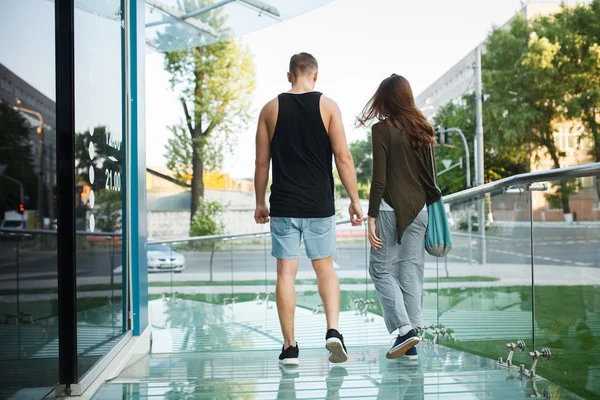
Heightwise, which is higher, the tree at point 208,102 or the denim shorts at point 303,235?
the tree at point 208,102

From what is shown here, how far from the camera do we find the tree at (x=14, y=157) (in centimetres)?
208

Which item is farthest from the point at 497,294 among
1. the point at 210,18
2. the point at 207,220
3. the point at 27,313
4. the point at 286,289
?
the point at 207,220

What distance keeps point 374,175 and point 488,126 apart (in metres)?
28.3

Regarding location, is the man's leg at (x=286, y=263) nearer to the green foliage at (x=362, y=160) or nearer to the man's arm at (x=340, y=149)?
the man's arm at (x=340, y=149)

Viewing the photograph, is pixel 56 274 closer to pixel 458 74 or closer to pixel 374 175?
pixel 374 175

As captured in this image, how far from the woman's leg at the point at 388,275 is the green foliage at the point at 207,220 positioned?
19.7 metres

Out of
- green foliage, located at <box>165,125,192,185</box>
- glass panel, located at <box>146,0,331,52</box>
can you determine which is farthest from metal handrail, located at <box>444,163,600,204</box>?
green foliage, located at <box>165,125,192,185</box>

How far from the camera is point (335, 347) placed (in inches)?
142

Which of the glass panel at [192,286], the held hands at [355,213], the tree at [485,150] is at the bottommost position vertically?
the glass panel at [192,286]

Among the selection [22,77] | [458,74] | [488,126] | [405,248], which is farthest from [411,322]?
[458,74]

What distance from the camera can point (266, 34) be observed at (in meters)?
31.9

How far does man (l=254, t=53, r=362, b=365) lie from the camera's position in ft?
12.2

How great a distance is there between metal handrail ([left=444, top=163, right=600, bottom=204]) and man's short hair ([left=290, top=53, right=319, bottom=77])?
1120 mm

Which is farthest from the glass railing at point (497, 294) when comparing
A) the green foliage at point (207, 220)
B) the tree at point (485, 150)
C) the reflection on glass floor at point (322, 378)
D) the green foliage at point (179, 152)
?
the tree at point (485, 150)
